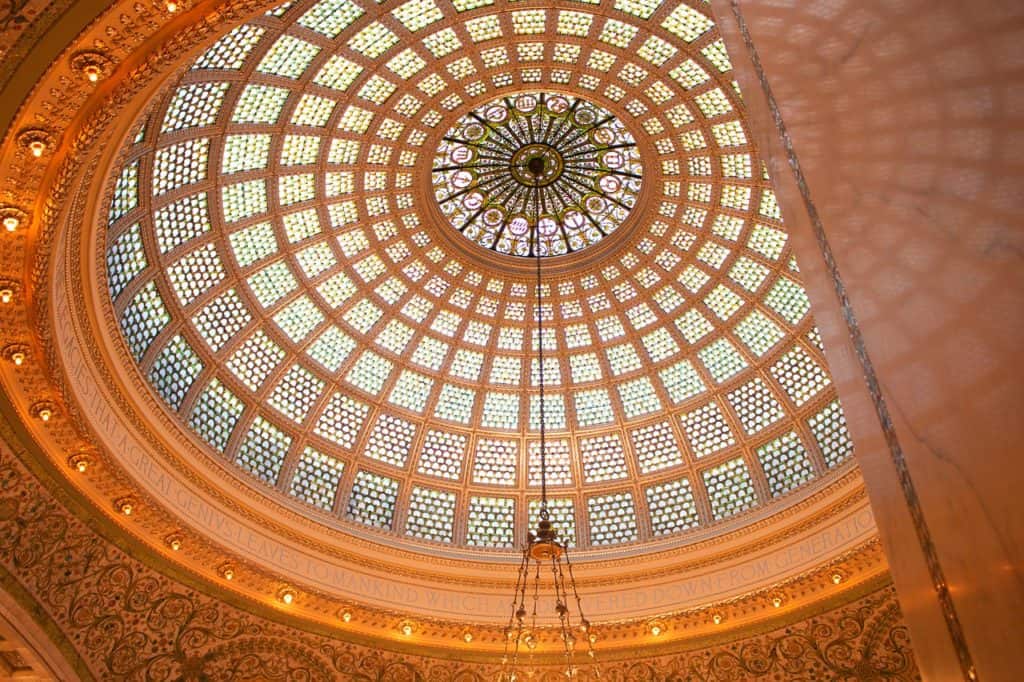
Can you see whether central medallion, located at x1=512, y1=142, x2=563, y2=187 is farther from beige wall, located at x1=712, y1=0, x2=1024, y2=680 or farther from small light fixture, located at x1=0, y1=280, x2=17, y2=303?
beige wall, located at x1=712, y1=0, x2=1024, y2=680

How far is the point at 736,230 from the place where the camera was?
50.7 ft

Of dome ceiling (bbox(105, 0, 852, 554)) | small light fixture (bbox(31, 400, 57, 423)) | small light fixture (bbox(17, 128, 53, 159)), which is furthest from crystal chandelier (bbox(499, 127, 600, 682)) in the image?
small light fixture (bbox(17, 128, 53, 159))

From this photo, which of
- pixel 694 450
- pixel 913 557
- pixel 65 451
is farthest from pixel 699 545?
pixel 913 557

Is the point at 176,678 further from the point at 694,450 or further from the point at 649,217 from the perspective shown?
the point at 649,217

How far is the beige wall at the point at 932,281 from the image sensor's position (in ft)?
5.17

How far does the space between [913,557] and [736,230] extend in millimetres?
13995

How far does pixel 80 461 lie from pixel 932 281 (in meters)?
10.8

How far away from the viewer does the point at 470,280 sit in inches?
649

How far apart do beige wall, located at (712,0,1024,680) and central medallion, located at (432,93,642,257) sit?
1236 centimetres

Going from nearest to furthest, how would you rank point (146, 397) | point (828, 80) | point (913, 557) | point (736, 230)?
1. point (913, 557)
2. point (828, 80)
3. point (146, 397)
4. point (736, 230)

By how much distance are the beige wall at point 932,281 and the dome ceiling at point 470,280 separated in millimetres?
10736

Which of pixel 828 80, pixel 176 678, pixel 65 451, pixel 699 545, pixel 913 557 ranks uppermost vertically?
pixel 699 545

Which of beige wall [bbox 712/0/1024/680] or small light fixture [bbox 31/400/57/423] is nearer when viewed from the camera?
beige wall [bbox 712/0/1024/680]

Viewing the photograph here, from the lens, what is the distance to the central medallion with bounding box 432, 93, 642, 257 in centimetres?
1462
